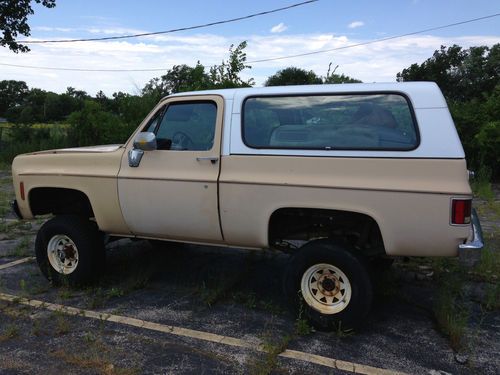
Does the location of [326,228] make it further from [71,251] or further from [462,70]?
[462,70]

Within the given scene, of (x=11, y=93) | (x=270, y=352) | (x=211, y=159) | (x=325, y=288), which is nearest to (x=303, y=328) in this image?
(x=325, y=288)

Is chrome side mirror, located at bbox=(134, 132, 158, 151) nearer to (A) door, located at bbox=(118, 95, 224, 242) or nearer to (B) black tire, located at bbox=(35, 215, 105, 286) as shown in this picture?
(A) door, located at bbox=(118, 95, 224, 242)

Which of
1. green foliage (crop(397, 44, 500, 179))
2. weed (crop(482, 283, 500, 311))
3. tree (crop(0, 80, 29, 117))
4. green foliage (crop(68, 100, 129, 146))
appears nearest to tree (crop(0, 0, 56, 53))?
green foliage (crop(68, 100, 129, 146))

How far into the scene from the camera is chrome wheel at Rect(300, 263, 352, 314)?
3.89 metres

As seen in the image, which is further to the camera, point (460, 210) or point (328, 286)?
point (328, 286)

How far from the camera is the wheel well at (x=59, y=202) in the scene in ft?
17.2

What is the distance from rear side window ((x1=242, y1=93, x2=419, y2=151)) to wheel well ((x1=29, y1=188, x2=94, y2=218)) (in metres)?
2.19

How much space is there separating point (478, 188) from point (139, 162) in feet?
29.2

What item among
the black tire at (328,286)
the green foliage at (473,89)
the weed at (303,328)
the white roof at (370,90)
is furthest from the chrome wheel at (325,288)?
the green foliage at (473,89)

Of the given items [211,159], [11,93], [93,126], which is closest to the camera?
[211,159]

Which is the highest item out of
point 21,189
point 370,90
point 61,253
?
point 370,90

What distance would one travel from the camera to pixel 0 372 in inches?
132

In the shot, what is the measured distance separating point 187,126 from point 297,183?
1.33 meters

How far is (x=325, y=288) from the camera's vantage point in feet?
13.0
